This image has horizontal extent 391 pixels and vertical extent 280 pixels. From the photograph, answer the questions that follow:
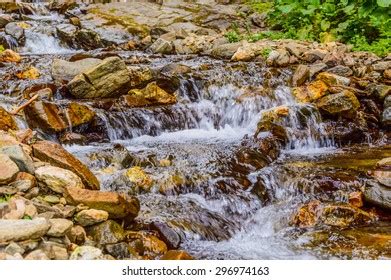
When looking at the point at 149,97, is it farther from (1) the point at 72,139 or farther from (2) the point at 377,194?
(2) the point at 377,194

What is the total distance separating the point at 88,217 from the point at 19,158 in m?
0.99

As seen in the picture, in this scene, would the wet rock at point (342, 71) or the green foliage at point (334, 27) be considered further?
the green foliage at point (334, 27)

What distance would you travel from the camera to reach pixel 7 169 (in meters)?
4.11

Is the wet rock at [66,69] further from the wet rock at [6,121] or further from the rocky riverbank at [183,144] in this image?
the wet rock at [6,121]

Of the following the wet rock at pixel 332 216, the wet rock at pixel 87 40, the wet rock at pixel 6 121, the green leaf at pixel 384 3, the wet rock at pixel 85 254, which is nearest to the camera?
the green leaf at pixel 384 3

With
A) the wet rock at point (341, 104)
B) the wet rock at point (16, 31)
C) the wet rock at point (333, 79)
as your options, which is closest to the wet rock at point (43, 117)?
the wet rock at point (341, 104)

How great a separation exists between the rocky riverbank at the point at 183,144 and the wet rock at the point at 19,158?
16 mm

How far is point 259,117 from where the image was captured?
873 centimetres

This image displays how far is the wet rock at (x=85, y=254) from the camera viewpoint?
3274 millimetres

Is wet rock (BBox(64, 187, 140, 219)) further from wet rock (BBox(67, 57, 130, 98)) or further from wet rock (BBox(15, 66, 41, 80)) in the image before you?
wet rock (BBox(15, 66, 41, 80))

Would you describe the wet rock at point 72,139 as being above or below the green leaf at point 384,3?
below

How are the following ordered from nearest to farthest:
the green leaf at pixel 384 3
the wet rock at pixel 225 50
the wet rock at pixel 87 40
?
the green leaf at pixel 384 3, the wet rock at pixel 225 50, the wet rock at pixel 87 40

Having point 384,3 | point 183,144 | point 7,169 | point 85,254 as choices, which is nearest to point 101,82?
point 183,144

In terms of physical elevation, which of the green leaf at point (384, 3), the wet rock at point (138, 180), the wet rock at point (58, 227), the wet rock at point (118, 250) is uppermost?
the green leaf at point (384, 3)
